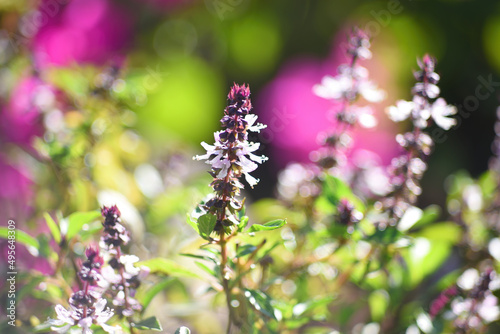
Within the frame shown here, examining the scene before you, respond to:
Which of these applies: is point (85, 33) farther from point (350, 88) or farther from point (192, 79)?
point (350, 88)

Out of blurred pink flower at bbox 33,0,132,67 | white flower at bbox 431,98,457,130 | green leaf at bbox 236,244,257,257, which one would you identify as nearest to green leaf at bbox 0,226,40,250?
green leaf at bbox 236,244,257,257

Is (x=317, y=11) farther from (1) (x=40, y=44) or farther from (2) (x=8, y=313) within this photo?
(2) (x=8, y=313)

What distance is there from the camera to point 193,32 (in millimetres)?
2186

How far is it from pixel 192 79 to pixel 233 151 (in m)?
1.63

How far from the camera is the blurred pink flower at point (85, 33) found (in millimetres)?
1456

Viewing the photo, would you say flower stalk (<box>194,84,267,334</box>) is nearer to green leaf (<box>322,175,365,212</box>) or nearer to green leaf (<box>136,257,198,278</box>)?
green leaf (<box>136,257,198,278</box>)

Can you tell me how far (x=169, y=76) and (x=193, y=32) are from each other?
28 cm

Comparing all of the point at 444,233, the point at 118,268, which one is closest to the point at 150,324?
the point at 118,268

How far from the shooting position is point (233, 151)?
47cm

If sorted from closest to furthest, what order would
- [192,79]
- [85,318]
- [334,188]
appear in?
Answer: [85,318] → [334,188] → [192,79]

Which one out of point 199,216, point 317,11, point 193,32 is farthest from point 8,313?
point 317,11

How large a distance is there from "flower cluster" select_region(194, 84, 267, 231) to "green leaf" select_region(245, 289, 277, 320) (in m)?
0.10

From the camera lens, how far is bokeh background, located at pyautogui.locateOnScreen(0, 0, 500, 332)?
0.93 metres

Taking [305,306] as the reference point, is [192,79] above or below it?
below
